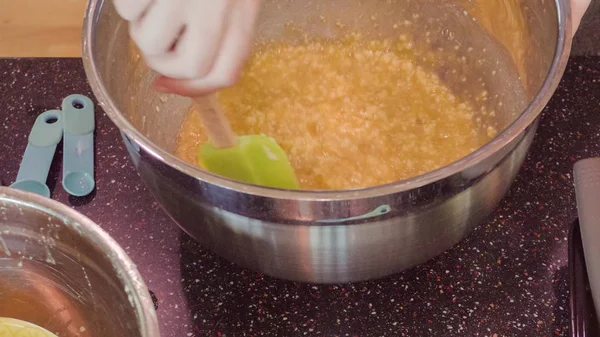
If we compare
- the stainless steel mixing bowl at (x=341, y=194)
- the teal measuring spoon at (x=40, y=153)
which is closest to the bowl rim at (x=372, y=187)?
the stainless steel mixing bowl at (x=341, y=194)

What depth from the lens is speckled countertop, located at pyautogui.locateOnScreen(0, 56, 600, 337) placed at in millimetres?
673

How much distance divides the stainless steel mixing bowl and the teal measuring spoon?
0.41 ft

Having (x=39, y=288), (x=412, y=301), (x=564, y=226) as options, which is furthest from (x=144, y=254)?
(x=564, y=226)

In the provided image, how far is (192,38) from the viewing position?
1.88ft

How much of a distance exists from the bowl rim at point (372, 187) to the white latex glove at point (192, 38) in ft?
0.18

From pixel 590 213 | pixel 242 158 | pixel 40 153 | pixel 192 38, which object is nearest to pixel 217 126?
pixel 242 158

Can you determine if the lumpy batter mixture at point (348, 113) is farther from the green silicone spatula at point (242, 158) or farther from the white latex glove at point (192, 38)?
the white latex glove at point (192, 38)

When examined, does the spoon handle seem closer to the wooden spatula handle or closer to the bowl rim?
the bowl rim

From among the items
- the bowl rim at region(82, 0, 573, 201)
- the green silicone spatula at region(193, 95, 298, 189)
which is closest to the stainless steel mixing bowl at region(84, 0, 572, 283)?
the bowl rim at region(82, 0, 573, 201)

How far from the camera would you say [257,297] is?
2.29 feet

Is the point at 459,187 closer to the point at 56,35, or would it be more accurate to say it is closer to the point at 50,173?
the point at 50,173

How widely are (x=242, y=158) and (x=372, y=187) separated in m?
0.26

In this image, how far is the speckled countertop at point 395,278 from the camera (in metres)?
0.67

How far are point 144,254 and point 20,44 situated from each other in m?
0.58
